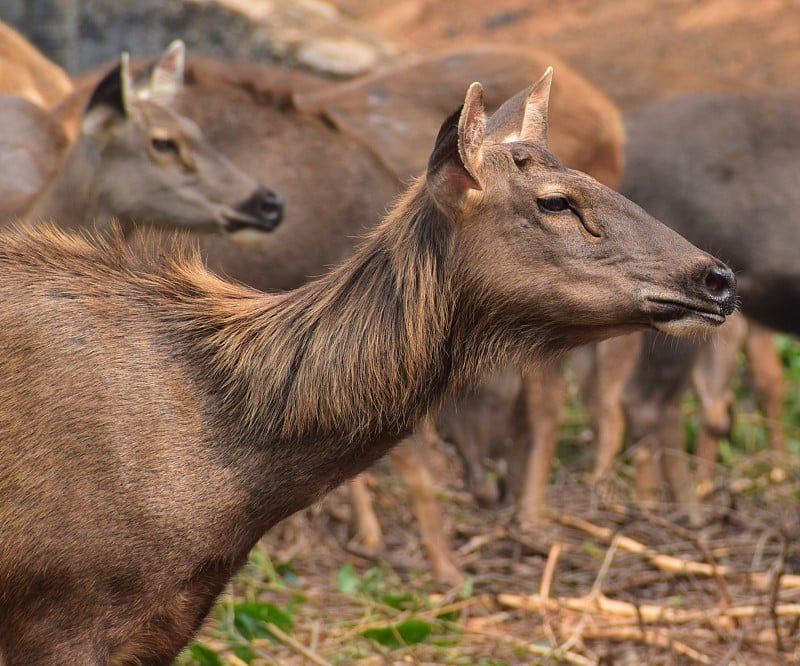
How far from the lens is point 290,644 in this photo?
5.46 metres

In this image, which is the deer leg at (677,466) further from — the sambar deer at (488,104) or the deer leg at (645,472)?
the sambar deer at (488,104)

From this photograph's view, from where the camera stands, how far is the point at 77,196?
6773 mm

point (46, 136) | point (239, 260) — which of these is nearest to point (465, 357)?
point (239, 260)

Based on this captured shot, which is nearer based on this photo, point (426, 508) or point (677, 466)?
point (426, 508)

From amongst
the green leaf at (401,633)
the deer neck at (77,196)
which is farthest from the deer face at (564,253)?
the deer neck at (77,196)

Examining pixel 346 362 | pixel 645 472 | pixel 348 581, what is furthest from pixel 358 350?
pixel 645 472

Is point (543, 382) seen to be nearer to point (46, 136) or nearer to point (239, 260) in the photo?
point (239, 260)

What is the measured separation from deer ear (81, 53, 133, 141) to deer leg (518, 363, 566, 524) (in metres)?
2.90

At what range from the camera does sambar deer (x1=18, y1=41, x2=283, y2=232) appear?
6.66m

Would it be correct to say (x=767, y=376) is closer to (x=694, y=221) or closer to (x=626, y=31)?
(x=694, y=221)

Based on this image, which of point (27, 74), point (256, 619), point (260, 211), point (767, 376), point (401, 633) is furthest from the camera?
point (767, 376)

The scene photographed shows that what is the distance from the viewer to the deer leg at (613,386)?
335 inches

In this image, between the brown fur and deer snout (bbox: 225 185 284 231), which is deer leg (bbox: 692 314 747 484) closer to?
deer snout (bbox: 225 185 284 231)

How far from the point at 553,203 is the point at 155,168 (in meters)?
3.30
